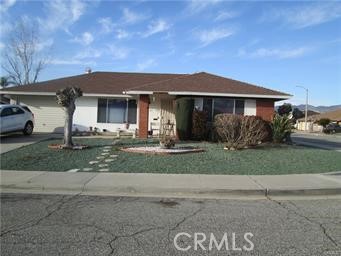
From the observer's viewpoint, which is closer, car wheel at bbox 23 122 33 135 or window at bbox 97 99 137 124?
car wheel at bbox 23 122 33 135

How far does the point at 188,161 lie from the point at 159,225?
6.96 m

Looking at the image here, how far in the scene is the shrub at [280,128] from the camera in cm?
1992

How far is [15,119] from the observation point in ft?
71.2

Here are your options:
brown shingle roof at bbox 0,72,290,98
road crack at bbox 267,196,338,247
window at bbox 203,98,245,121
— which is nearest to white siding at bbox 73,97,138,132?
brown shingle roof at bbox 0,72,290,98

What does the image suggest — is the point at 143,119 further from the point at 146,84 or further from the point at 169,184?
the point at 169,184

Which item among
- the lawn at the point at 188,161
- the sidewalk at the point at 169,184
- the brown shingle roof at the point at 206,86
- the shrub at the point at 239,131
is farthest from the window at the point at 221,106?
the sidewalk at the point at 169,184

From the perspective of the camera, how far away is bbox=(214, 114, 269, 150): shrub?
17219mm

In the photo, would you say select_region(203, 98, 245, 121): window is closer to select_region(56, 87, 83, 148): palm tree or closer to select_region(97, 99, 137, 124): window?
select_region(97, 99, 137, 124): window

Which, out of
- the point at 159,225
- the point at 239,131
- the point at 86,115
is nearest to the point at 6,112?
the point at 86,115

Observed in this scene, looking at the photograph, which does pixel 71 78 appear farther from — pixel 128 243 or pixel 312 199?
pixel 128 243

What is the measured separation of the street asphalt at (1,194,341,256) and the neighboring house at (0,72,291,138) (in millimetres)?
13201

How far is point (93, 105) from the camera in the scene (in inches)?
1039

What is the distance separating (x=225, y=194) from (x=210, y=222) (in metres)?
2.66

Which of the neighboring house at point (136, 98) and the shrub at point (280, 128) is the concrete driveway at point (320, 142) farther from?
the neighboring house at point (136, 98)
